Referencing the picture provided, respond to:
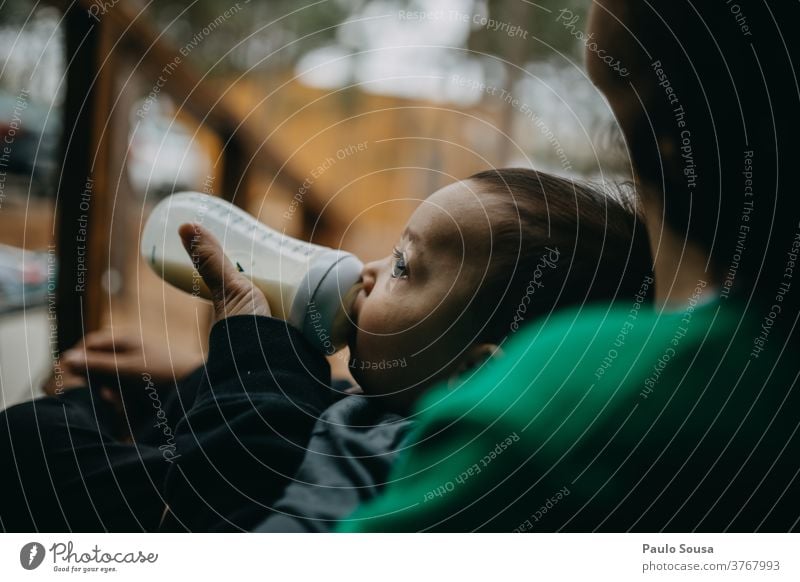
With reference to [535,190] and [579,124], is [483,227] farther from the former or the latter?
[579,124]

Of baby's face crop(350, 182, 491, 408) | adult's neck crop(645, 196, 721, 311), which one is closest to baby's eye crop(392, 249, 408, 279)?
baby's face crop(350, 182, 491, 408)

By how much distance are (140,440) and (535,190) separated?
12.2 inches

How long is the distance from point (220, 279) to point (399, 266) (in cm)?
11

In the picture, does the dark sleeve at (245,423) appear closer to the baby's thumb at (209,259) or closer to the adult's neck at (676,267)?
the baby's thumb at (209,259)

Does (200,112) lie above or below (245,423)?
above

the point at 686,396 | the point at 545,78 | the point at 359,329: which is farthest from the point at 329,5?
the point at 686,396

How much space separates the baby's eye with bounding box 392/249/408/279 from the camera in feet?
1.30

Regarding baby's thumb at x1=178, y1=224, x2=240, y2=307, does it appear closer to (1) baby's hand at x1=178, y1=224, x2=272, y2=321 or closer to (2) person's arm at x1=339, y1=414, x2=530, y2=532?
(1) baby's hand at x1=178, y1=224, x2=272, y2=321

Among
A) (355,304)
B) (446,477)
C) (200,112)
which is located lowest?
(446,477)

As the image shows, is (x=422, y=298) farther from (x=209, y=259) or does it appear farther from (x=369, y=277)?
(x=209, y=259)

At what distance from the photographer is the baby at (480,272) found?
1.27 ft

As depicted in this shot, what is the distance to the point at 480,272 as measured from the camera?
0.39 meters

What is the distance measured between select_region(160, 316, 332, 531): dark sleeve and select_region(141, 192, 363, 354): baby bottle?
0.01 m

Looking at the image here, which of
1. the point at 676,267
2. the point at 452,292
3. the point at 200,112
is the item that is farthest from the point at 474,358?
the point at 200,112
